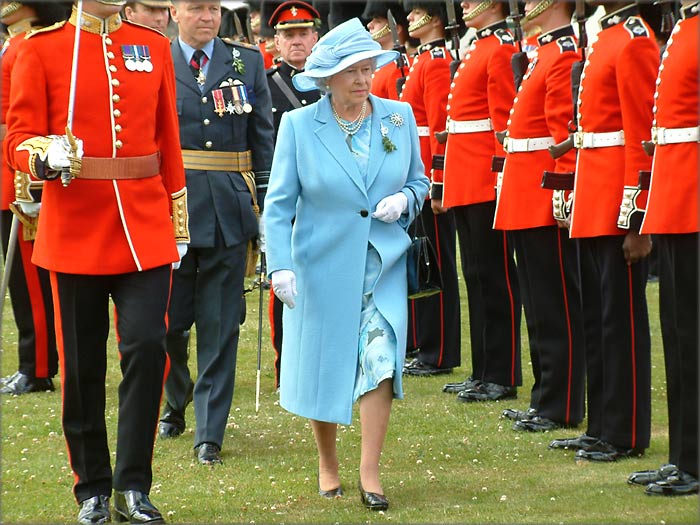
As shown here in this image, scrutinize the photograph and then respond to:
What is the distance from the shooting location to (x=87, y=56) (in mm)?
5211

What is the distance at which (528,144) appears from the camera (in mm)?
7328

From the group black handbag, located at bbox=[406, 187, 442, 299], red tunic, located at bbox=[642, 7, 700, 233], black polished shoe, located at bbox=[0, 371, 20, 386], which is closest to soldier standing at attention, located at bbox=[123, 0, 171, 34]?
black handbag, located at bbox=[406, 187, 442, 299]

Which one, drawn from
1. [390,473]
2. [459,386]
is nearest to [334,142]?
[390,473]

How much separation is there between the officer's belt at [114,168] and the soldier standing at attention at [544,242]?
8.56 ft

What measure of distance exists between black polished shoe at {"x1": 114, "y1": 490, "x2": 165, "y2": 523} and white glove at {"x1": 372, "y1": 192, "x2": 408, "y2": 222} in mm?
1451

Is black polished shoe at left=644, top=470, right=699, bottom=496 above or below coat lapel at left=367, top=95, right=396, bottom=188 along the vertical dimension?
below

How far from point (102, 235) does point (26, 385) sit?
377cm

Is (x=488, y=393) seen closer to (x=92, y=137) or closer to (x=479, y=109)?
(x=479, y=109)

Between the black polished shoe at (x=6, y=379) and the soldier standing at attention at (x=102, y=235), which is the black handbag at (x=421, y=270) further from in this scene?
the black polished shoe at (x=6, y=379)

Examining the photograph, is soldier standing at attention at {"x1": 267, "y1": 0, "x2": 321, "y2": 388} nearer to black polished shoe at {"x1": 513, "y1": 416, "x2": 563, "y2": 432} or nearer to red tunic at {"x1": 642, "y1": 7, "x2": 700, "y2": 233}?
black polished shoe at {"x1": 513, "y1": 416, "x2": 563, "y2": 432}

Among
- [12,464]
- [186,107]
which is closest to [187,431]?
A: [12,464]

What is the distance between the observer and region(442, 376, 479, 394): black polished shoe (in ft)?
27.7

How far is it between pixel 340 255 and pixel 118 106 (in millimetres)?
1089

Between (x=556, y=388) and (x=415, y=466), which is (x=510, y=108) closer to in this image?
(x=556, y=388)
